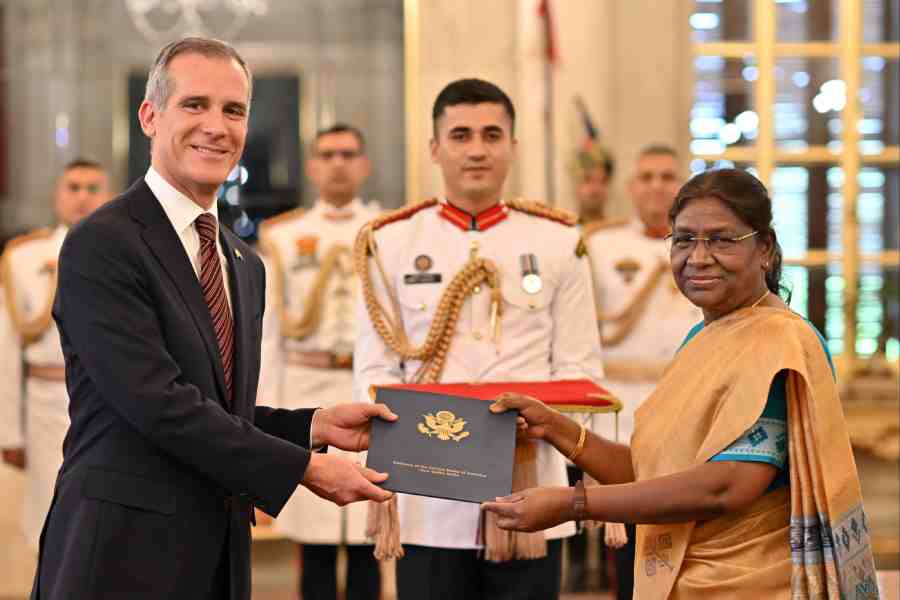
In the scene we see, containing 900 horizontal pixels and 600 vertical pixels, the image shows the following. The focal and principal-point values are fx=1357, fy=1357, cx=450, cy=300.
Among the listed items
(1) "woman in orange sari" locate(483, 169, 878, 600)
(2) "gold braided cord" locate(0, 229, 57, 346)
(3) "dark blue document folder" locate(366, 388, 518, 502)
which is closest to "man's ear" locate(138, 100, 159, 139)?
(3) "dark blue document folder" locate(366, 388, 518, 502)

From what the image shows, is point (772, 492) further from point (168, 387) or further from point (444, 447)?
point (168, 387)

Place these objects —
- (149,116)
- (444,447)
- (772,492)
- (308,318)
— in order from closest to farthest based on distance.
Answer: (772,492) < (149,116) < (444,447) < (308,318)

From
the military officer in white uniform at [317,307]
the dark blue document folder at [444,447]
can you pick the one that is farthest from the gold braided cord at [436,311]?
the military officer in white uniform at [317,307]

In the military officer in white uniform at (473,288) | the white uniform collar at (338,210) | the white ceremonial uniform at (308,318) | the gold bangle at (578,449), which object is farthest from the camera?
the white uniform collar at (338,210)

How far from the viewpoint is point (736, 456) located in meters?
2.25

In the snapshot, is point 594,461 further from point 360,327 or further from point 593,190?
point 593,190

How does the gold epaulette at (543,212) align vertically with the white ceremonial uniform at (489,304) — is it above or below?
above

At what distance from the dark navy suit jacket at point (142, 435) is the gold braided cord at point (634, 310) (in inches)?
118

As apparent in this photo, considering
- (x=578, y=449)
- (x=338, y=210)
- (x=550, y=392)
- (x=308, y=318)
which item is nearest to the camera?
(x=578, y=449)

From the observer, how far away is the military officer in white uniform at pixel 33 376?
5422mm

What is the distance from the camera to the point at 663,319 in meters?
5.21

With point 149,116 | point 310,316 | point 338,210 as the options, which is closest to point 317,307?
point 310,316

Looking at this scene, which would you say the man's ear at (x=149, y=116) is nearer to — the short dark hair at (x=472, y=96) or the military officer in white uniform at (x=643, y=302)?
the short dark hair at (x=472, y=96)

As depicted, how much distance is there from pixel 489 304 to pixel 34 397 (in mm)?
2812
